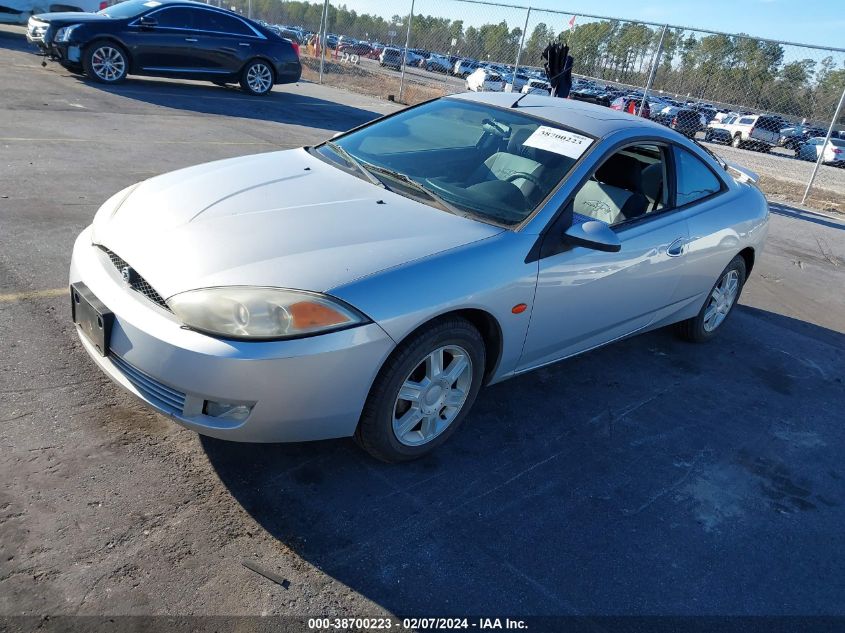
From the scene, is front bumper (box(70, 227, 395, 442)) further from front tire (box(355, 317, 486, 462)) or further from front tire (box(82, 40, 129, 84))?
front tire (box(82, 40, 129, 84))

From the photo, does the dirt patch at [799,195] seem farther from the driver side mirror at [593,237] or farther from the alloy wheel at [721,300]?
the driver side mirror at [593,237]

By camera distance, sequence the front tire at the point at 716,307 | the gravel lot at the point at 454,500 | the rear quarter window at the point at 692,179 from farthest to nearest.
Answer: the front tire at the point at 716,307 < the rear quarter window at the point at 692,179 < the gravel lot at the point at 454,500

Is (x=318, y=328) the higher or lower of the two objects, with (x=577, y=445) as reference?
higher

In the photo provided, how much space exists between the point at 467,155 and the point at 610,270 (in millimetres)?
1034

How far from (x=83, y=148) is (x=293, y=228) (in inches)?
230

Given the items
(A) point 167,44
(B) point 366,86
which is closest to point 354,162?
(A) point 167,44

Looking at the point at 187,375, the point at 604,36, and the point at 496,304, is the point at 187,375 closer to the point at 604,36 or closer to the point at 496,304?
the point at 496,304

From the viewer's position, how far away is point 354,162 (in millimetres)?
4043

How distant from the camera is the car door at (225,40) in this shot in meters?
13.4

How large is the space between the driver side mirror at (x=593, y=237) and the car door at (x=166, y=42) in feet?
38.0

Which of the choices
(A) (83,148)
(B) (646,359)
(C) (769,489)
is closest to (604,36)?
(A) (83,148)

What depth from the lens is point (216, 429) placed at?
270cm

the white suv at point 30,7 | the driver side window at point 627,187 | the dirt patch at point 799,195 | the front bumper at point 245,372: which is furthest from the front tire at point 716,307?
the white suv at point 30,7

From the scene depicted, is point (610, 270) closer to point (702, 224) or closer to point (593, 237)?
point (593, 237)
